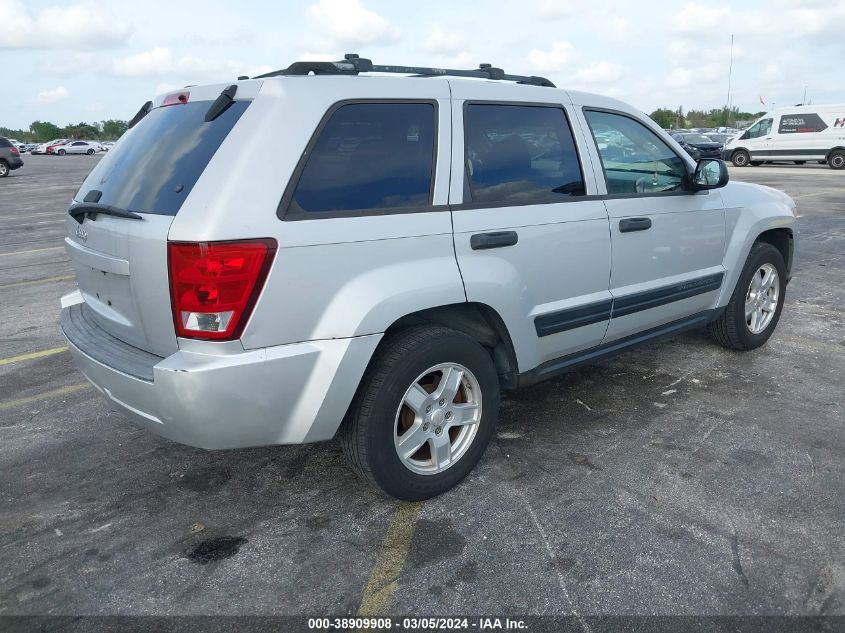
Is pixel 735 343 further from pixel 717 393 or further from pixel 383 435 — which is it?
pixel 383 435

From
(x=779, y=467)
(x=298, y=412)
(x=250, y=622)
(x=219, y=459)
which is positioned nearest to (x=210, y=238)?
(x=298, y=412)

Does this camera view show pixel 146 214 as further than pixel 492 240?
No

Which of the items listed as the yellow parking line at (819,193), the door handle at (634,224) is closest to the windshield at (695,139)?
the yellow parking line at (819,193)

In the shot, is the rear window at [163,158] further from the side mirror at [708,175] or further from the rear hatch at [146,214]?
the side mirror at [708,175]

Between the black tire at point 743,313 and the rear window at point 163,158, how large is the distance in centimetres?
361

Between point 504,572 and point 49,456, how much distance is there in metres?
2.50

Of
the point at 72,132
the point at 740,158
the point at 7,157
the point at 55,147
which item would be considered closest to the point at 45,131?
the point at 72,132

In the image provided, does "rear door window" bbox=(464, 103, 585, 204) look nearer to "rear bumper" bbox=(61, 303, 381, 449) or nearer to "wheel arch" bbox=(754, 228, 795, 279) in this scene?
"rear bumper" bbox=(61, 303, 381, 449)

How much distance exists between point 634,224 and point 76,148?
65902mm

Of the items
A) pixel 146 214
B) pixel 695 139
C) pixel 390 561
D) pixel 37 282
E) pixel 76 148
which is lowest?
pixel 390 561

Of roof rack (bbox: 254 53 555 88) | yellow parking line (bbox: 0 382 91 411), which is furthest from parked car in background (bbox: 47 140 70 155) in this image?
roof rack (bbox: 254 53 555 88)

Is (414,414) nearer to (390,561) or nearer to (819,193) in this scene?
(390,561)

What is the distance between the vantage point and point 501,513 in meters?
2.98

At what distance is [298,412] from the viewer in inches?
105
